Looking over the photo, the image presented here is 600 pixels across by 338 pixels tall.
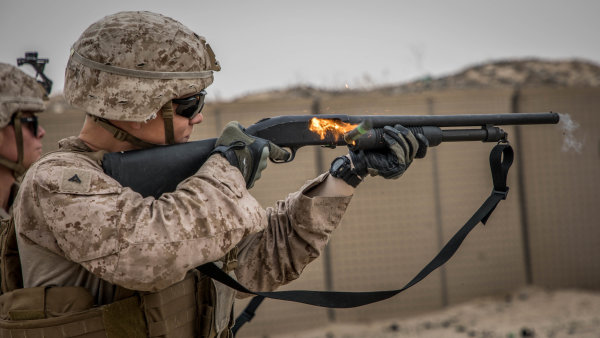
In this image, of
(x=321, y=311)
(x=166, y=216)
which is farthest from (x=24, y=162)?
(x=321, y=311)

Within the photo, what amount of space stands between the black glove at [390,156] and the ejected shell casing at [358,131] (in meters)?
0.10

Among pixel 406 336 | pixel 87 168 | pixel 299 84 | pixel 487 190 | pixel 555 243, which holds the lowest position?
pixel 406 336

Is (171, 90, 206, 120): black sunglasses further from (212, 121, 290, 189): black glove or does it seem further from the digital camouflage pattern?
the digital camouflage pattern

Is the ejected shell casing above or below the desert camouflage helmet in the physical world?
below

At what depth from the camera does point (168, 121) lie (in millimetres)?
2307

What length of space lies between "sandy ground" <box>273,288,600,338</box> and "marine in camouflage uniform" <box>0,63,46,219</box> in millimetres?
4205

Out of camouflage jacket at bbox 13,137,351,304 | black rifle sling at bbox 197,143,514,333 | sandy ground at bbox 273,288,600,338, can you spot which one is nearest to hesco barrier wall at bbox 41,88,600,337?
sandy ground at bbox 273,288,600,338

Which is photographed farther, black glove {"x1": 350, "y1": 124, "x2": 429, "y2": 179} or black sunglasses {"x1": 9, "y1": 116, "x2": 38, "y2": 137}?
black sunglasses {"x1": 9, "y1": 116, "x2": 38, "y2": 137}

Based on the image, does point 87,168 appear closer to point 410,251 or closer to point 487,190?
point 410,251

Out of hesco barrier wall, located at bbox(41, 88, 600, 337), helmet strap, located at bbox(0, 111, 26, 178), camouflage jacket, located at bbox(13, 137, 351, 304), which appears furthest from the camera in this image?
hesco barrier wall, located at bbox(41, 88, 600, 337)

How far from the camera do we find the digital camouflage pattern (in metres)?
3.79

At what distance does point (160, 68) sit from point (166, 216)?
669 mm

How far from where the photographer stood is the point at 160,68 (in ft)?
7.21

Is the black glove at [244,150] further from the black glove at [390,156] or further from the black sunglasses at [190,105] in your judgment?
the black glove at [390,156]
